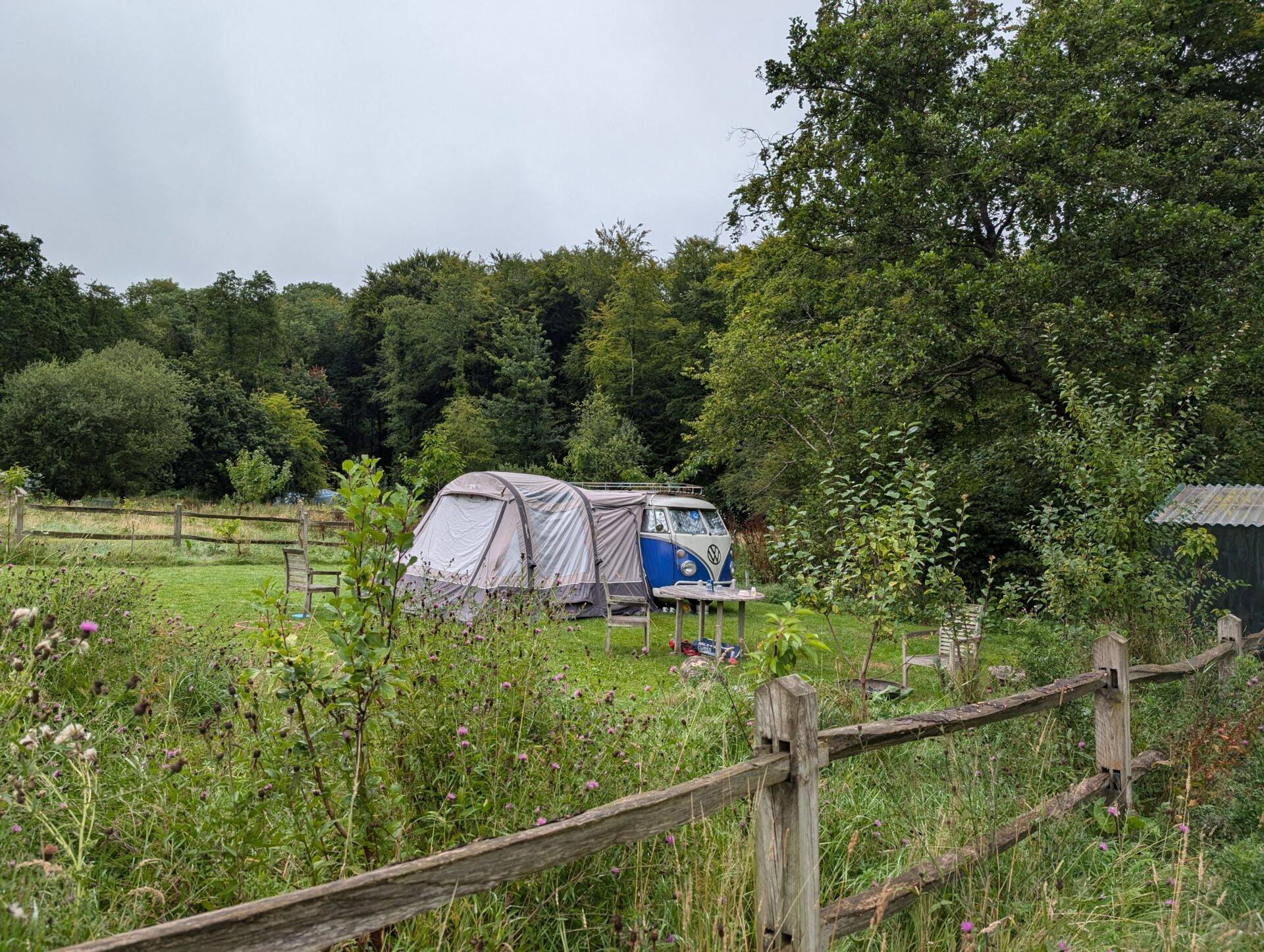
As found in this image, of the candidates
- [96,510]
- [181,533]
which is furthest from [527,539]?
[96,510]

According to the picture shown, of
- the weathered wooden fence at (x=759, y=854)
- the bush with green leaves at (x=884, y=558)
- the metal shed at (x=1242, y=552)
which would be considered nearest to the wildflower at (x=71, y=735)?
the weathered wooden fence at (x=759, y=854)

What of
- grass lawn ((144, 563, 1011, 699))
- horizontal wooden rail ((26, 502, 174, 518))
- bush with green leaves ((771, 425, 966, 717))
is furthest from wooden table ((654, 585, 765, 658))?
horizontal wooden rail ((26, 502, 174, 518))

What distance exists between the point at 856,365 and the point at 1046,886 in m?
8.53

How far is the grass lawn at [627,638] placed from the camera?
6965mm

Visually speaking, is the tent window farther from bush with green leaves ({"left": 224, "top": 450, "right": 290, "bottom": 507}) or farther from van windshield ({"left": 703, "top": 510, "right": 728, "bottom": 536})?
bush with green leaves ({"left": 224, "top": 450, "right": 290, "bottom": 507})

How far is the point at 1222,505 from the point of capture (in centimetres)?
899

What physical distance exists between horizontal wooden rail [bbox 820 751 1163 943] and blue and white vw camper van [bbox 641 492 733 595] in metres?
8.61

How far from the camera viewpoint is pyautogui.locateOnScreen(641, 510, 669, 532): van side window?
39.8 feet

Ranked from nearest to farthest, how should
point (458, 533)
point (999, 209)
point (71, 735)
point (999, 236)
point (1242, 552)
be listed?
point (71, 735) < point (1242, 552) < point (458, 533) < point (999, 209) < point (999, 236)

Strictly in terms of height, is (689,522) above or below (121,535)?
above

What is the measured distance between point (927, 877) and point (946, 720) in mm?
494

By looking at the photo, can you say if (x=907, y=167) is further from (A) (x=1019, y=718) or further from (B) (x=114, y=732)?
(B) (x=114, y=732)

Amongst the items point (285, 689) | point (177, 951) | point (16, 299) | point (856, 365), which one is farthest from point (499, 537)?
point (16, 299)

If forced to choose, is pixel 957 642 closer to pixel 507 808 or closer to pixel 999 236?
pixel 507 808
